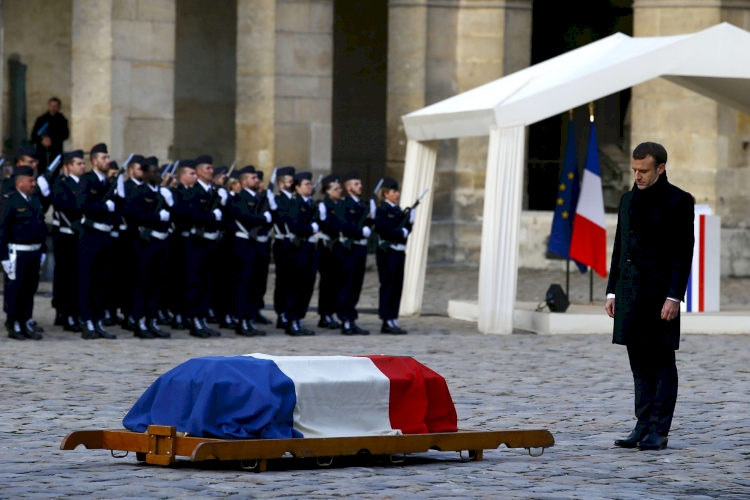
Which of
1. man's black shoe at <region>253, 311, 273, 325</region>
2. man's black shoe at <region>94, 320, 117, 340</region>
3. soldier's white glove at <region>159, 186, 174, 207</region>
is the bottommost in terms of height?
man's black shoe at <region>253, 311, 273, 325</region>

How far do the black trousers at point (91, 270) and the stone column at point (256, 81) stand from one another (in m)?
8.40

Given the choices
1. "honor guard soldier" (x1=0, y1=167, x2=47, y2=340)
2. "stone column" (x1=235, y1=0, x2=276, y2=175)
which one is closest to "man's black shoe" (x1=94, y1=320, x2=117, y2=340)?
"honor guard soldier" (x1=0, y1=167, x2=47, y2=340)

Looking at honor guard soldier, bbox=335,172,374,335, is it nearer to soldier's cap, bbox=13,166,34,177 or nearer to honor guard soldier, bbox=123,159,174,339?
honor guard soldier, bbox=123,159,174,339

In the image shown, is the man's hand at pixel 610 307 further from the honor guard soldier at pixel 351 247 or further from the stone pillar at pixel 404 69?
the stone pillar at pixel 404 69

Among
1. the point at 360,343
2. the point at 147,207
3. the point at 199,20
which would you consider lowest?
the point at 360,343

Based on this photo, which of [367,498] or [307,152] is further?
[307,152]

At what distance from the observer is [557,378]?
11523 mm

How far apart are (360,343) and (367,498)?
7.83m

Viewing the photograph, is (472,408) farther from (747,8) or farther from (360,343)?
(747,8)

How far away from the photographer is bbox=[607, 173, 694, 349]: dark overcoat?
8.31 meters

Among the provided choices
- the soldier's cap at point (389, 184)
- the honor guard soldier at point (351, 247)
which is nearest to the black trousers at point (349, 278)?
the honor guard soldier at point (351, 247)

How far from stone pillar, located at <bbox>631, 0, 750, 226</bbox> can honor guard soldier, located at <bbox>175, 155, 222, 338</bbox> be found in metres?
9.24

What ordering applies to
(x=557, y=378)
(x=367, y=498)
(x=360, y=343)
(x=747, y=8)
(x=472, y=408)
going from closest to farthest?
(x=367, y=498) < (x=472, y=408) < (x=557, y=378) < (x=360, y=343) < (x=747, y=8)

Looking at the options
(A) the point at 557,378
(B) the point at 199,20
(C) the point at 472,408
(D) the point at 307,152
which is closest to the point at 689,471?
(C) the point at 472,408
